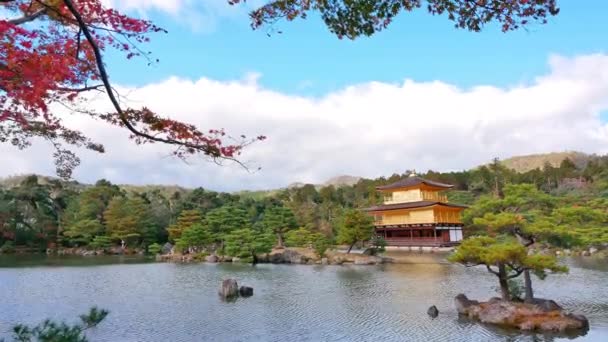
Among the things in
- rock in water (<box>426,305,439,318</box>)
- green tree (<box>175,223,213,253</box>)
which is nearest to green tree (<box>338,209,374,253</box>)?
green tree (<box>175,223,213,253</box>)

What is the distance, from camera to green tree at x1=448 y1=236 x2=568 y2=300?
9227mm

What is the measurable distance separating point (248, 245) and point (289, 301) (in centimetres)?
1150

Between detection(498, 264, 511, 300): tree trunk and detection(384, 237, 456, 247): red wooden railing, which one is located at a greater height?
detection(384, 237, 456, 247): red wooden railing

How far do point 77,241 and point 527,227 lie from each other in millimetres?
34404

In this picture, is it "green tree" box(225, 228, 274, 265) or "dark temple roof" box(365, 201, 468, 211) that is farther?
"dark temple roof" box(365, 201, 468, 211)

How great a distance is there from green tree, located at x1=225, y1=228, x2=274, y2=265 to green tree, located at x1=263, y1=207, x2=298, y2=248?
460 cm

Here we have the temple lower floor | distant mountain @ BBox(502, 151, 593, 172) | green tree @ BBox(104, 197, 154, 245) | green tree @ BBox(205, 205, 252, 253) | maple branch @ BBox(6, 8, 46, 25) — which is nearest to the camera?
maple branch @ BBox(6, 8, 46, 25)

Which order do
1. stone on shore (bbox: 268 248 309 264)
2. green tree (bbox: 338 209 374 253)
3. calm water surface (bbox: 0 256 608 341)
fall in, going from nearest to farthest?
1. calm water surface (bbox: 0 256 608 341)
2. stone on shore (bbox: 268 248 309 264)
3. green tree (bbox: 338 209 374 253)

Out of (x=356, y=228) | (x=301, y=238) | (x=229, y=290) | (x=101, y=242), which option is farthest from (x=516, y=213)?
(x=101, y=242)

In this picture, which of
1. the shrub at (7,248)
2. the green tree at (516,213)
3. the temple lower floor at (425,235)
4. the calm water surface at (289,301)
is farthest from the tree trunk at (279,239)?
the shrub at (7,248)

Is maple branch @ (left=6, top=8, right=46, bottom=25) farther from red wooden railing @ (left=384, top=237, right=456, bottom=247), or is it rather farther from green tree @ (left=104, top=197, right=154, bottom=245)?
green tree @ (left=104, top=197, right=154, bottom=245)

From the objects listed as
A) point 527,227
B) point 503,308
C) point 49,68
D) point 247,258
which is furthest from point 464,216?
point 247,258

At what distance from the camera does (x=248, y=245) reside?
23156 mm

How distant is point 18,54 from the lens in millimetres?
4551
